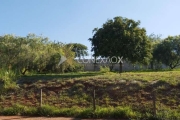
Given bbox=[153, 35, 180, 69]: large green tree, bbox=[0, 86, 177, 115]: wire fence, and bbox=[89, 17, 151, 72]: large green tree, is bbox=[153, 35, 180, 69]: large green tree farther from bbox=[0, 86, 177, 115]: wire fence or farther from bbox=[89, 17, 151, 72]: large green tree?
bbox=[0, 86, 177, 115]: wire fence

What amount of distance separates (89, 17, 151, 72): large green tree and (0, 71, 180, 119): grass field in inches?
204

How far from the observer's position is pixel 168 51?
117 feet

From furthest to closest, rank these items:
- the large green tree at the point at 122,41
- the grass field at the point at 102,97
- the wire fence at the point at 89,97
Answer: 1. the large green tree at the point at 122,41
2. the wire fence at the point at 89,97
3. the grass field at the point at 102,97

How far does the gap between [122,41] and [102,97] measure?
857cm

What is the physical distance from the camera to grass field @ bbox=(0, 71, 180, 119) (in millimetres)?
9891

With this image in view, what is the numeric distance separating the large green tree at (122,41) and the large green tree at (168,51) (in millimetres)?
15448

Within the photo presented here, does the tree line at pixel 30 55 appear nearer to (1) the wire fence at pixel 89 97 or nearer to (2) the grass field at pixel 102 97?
(2) the grass field at pixel 102 97

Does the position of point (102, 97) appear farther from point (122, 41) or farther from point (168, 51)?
point (168, 51)

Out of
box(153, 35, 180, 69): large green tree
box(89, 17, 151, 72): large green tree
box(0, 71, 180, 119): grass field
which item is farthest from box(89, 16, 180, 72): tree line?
box(153, 35, 180, 69): large green tree

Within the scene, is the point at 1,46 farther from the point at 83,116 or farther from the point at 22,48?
the point at 83,116

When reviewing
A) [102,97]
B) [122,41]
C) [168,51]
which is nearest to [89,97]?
[102,97]

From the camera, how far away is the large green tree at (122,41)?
19922 mm

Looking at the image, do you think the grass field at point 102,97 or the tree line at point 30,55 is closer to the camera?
the grass field at point 102,97

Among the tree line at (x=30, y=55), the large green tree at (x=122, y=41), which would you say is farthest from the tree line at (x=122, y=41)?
the tree line at (x=30, y=55)
